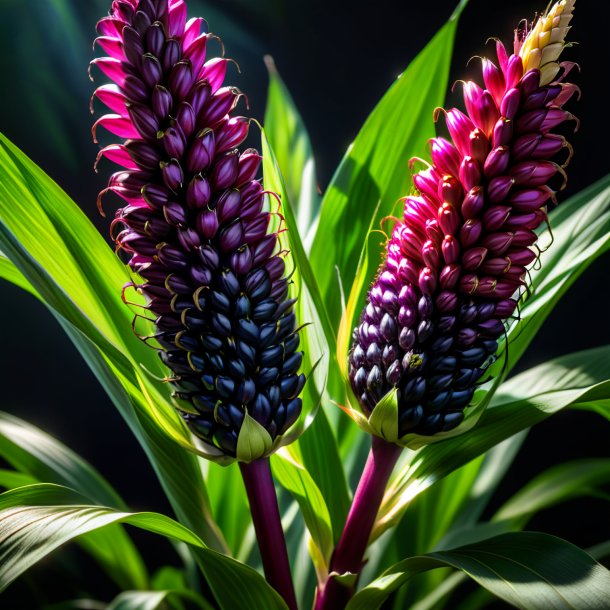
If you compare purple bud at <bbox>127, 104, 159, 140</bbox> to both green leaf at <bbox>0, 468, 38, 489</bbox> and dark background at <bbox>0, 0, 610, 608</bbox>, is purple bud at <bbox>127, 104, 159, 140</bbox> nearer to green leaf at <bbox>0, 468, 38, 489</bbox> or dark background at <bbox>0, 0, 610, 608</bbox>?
green leaf at <bbox>0, 468, 38, 489</bbox>

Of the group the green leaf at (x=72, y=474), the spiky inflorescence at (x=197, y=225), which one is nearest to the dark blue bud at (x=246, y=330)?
the spiky inflorescence at (x=197, y=225)

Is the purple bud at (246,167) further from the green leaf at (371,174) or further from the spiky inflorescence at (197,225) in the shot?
the green leaf at (371,174)

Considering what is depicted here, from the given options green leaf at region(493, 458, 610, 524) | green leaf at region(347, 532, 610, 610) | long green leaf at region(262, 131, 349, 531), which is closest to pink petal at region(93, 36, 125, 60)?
long green leaf at region(262, 131, 349, 531)

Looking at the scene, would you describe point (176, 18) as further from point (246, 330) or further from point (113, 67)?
point (246, 330)

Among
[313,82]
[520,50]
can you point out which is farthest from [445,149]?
[313,82]

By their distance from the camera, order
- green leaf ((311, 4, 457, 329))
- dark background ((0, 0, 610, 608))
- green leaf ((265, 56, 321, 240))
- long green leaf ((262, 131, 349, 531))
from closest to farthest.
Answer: long green leaf ((262, 131, 349, 531)), green leaf ((311, 4, 457, 329)), green leaf ((265, 56, 321, 240)), dark background ((0, 0, 610, 608))

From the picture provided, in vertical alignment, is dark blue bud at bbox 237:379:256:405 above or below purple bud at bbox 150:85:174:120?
below
